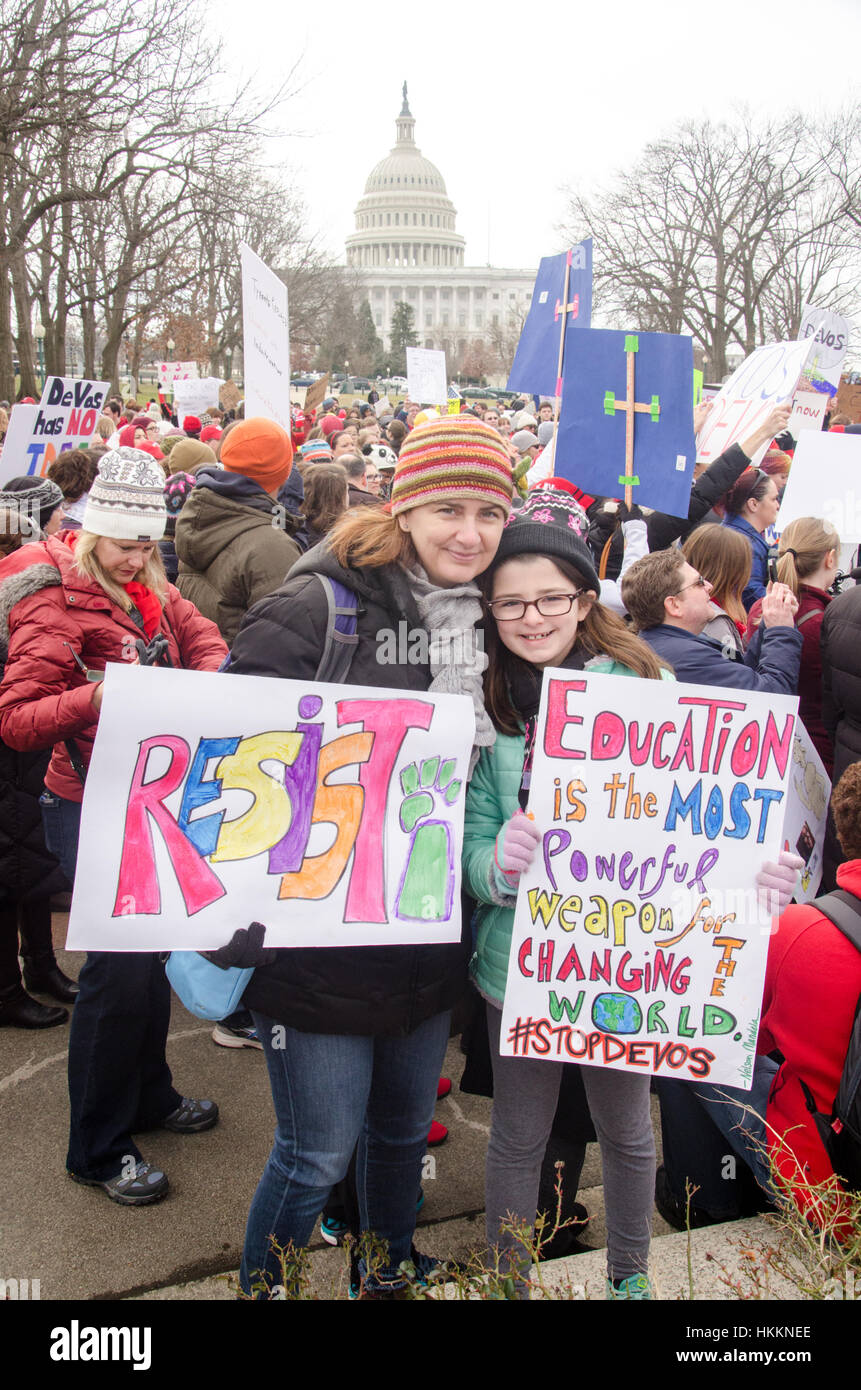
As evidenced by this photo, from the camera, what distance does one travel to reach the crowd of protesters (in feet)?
6.63

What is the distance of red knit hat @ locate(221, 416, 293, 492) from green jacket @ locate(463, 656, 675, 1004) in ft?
7.82

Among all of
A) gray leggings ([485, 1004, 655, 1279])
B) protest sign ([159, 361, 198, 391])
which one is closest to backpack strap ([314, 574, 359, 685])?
gray leggings ([485, 1004, 655, 1279])

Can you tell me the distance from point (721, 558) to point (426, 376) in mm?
9071

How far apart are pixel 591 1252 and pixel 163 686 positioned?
1666 millimetres

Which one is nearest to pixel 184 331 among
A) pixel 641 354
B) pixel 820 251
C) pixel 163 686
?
pixel 820 251

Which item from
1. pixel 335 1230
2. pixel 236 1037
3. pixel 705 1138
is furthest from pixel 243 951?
pixel 236 1037

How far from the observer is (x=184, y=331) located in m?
36.7

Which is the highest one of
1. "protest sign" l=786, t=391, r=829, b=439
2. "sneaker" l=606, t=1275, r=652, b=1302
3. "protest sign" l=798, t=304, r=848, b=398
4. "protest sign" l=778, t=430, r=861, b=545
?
"protest sign" l=798, t=304, r=848, b=398

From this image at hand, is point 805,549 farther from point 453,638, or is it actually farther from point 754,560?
point 453,638

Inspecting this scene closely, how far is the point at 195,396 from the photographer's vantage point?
14867 millimetres

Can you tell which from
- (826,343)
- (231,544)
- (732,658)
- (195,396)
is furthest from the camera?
(195,396)

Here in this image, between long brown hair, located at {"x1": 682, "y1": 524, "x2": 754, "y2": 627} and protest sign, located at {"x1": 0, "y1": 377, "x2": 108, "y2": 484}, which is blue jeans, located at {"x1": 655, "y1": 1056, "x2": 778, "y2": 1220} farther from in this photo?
protest sign, located at {"x1": 0, "y1": 377, "x2": 108, "y2": 484}

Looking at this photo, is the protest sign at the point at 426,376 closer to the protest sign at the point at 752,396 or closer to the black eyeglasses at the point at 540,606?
the protest sign at the point at 752,396

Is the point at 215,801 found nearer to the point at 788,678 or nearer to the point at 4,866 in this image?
the point at 4,866
